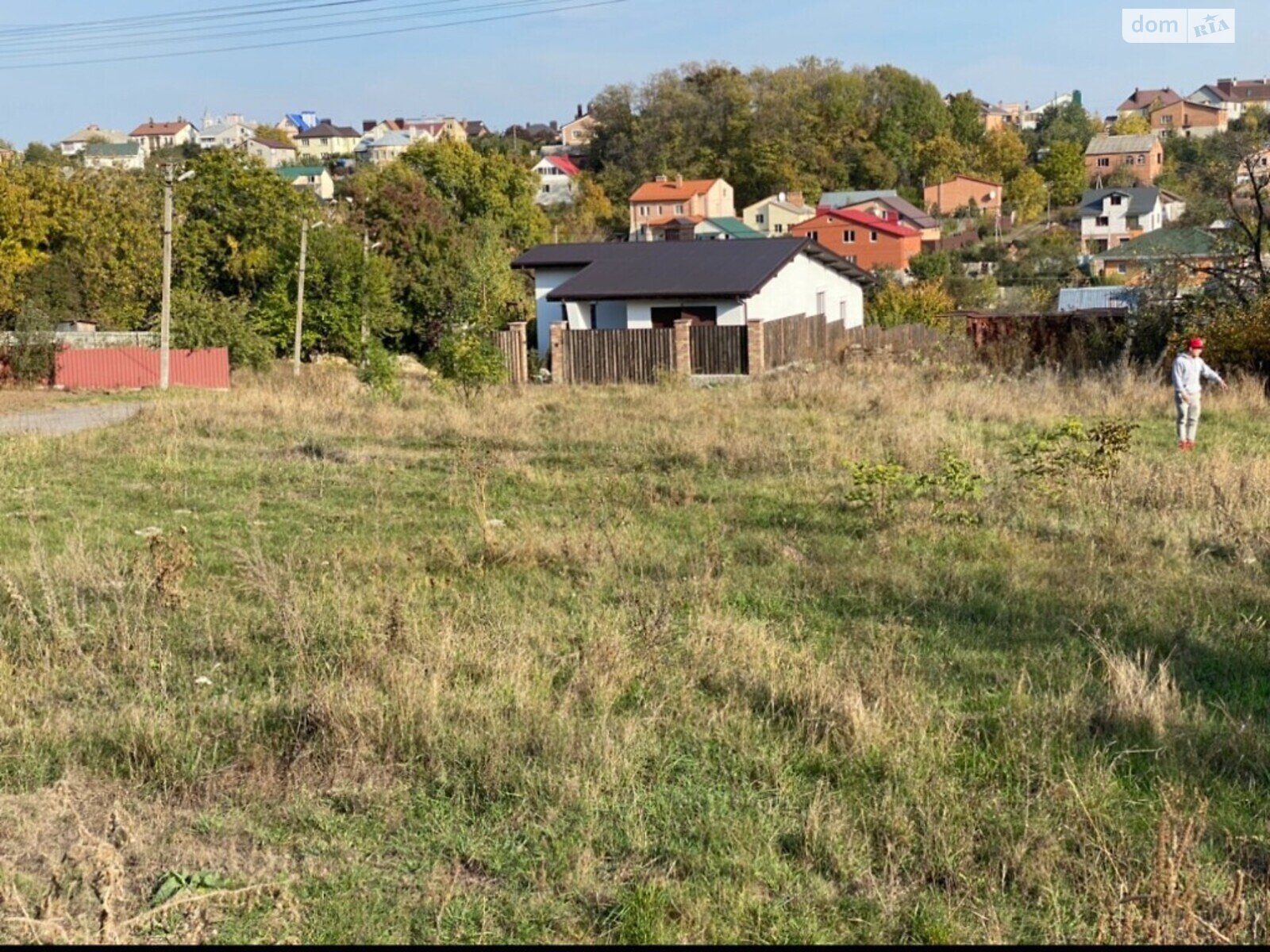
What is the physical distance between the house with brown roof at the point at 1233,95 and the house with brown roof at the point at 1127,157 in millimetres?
50174

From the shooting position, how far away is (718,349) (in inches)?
1265

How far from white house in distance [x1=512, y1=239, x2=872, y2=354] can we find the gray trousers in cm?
1889

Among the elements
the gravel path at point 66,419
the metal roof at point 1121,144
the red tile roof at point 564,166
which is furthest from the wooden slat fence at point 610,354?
the red tile roof at point 564,166

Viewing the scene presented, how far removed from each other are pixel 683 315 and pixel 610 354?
11.6 feet

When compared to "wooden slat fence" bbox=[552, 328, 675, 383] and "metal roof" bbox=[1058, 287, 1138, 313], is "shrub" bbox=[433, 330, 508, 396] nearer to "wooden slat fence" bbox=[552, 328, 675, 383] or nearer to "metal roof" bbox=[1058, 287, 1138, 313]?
"wooden slat fence" bbox=[552, 328, 675, 383]

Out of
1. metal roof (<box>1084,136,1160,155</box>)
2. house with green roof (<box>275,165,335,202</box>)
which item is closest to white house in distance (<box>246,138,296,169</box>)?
house with green roof (<box>275,165,335,202</box>)

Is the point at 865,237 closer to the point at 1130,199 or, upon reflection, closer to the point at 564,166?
the point at 1130,199

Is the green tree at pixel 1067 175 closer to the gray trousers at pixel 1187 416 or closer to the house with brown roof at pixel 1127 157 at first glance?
the house with brown roof at pixel 1127 157

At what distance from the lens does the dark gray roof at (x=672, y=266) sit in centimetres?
3378

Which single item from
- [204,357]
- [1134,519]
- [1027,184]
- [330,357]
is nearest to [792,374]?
[1134,519]

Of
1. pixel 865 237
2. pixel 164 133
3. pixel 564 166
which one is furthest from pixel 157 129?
pixel 865 237

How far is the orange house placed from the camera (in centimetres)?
7931

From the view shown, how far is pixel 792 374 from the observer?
81.7 feet

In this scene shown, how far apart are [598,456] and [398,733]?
9.59 m
